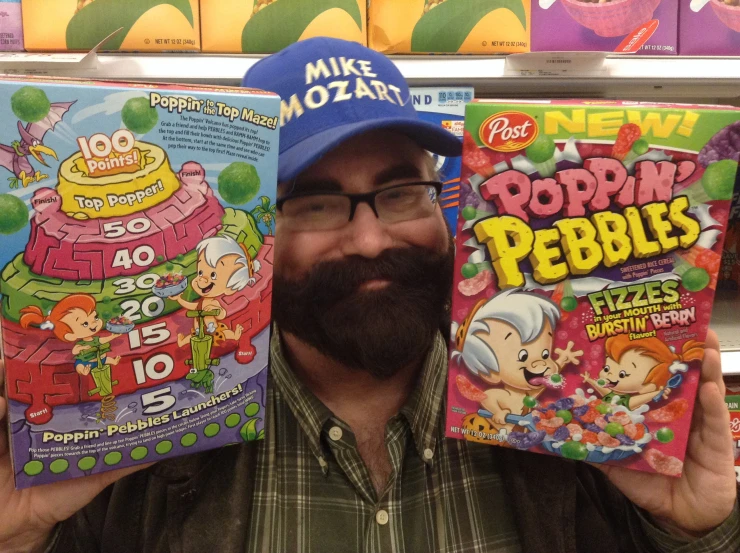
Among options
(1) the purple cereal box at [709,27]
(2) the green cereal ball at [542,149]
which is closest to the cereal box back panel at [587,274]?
(2) the green cereal ball at [542,149]

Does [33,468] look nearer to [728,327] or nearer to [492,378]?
[492,378]

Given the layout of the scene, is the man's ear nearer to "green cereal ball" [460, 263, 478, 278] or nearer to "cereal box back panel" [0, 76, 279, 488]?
"green cereal ball" [460, 263, 478, 278]

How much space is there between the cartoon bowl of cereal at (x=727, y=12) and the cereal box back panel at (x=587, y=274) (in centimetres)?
65

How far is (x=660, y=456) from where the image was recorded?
2.47 feet

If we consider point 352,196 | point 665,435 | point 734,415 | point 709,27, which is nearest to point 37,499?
point 352,196

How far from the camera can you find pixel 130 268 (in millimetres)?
658

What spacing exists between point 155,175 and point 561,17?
863 mm

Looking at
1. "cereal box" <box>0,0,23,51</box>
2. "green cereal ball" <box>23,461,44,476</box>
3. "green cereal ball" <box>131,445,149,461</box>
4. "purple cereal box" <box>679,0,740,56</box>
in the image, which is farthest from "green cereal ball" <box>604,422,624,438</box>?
"cereal box" <box>0,0,23,51</box>

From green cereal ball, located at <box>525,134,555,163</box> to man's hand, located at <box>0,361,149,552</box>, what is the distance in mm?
663

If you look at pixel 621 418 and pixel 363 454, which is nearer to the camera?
pixel 621 418

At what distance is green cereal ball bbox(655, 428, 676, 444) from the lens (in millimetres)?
746

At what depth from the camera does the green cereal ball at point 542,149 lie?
68 cm

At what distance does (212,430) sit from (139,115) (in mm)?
396

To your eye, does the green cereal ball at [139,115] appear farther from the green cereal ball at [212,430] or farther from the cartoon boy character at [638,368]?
the cartoon boy character at [638,368]
